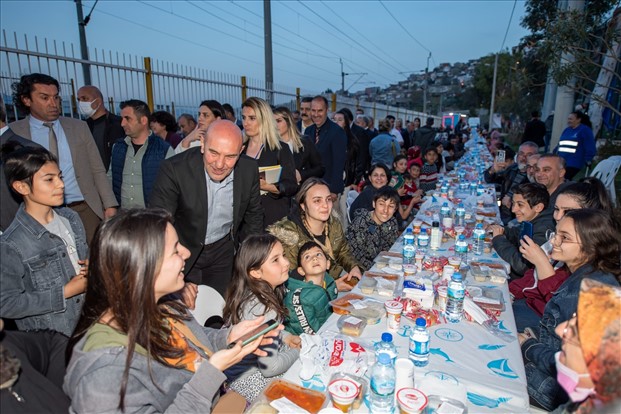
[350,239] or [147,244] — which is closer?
[147,244]

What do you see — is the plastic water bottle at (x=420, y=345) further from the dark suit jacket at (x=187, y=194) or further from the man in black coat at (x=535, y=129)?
the man in black coat at (x=535, y=129)

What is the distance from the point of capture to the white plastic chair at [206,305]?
2324 mm

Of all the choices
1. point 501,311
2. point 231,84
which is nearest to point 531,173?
point 501,311

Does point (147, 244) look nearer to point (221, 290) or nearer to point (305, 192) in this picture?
point (221, 290)

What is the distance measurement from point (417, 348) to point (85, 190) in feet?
10.5

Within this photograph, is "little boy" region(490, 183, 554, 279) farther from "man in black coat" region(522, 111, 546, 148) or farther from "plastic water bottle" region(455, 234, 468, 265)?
"man in black coat" region(522, 111, 546, 148)

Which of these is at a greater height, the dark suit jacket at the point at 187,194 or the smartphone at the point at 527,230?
the dark suit jacket at the point at 187,194

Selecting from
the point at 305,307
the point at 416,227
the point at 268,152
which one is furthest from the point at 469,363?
the point at 268,152

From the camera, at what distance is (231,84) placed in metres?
7.77

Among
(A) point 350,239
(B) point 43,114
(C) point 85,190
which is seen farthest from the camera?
(A) point 350,239

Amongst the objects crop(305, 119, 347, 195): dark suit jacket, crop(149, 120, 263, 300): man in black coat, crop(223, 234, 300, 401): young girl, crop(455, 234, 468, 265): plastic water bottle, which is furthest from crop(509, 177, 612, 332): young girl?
crop(305, 119, 347, 195): dark suit jacket

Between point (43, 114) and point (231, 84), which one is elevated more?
point (231, 84)

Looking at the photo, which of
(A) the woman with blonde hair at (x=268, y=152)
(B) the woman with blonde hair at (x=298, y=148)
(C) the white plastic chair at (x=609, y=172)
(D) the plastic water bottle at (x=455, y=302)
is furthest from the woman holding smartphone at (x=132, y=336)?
(C) the white plastic chair at (x=609, y=172)

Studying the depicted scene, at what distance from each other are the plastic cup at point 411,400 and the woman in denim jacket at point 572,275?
90 centimetres
